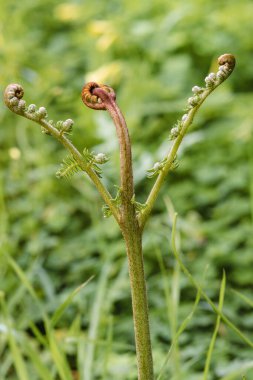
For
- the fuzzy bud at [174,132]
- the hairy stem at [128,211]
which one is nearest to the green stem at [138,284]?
the hairy stem at [128,211]

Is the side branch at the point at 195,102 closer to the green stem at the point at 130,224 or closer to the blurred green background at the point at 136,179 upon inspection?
the green stem at the point at 130,224

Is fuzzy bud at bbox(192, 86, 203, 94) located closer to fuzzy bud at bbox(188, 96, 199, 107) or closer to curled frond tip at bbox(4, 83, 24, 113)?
fuzzy bud at bbox(188, 96, 199, 107)

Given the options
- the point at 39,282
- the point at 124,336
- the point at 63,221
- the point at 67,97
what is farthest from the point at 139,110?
the point at 124,336

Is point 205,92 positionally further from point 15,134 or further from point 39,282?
point 15,134

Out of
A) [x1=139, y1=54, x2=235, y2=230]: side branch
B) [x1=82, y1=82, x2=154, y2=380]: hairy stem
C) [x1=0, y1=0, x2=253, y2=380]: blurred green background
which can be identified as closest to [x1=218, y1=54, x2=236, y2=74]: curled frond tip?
[x1=139, y1=54, x2=235, y2=230]: side branch

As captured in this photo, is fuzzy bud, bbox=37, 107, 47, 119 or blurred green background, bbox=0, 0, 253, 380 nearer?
fuzzy bud, bbox=37, 107, 47, 119

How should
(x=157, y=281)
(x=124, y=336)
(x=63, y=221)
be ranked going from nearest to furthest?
1. (x=124, y=336)
2. (x=157, y=281)
3. (x=63, y=221)

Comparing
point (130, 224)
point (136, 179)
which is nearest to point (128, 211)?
point (130, 224)
